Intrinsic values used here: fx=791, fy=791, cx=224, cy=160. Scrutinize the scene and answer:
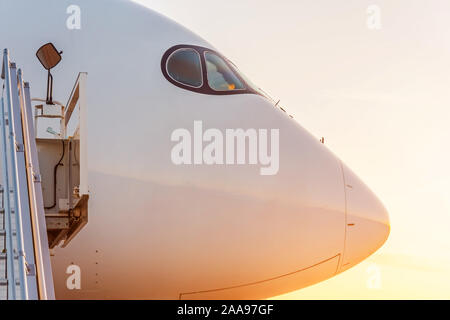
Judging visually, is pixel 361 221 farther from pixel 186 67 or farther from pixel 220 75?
pixel 186 67

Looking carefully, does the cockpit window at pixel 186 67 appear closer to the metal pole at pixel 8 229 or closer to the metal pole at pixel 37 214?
the metal pole at pixel 37 214

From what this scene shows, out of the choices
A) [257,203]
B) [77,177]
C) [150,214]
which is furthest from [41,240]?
[257,203]

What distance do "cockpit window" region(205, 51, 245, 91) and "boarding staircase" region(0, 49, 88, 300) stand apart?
2.07 meters

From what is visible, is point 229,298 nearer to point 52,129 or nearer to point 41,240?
point 52,129

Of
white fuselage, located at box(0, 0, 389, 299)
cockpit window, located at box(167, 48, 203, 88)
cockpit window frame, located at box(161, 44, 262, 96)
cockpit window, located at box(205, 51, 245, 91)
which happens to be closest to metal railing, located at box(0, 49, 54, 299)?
white fuselage, located at box(0, 0, 389, 299)

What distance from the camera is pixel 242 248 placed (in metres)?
10.2

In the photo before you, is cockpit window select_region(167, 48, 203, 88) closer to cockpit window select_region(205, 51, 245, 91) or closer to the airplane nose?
cockpit window select_region(205, 51, 245, 91)

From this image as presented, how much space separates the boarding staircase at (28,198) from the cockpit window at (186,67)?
1588mm

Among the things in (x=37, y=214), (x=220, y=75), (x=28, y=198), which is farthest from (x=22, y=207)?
(x=220, y=75)

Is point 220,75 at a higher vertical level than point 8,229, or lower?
higher

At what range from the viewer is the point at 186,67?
34.8ft

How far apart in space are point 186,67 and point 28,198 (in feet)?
15.1

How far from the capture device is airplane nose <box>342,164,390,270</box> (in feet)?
35.0
